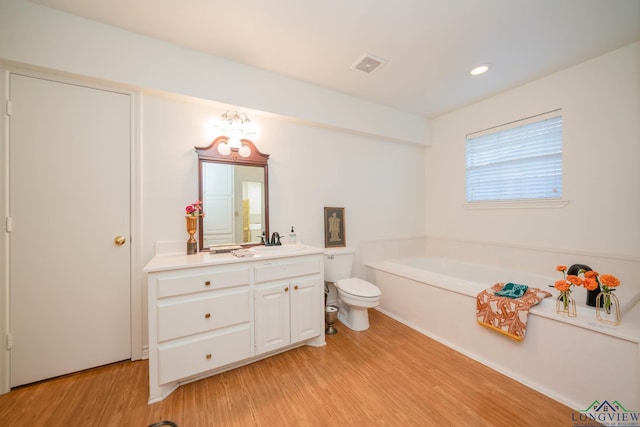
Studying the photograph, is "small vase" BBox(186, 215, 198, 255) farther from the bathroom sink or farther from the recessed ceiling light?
the recessed ceiling light

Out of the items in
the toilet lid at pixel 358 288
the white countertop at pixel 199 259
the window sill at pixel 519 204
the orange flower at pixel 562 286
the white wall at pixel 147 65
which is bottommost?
the toilet lid at pixel 358 288

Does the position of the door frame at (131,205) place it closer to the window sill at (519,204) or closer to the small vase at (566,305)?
the small vase at (566,305)

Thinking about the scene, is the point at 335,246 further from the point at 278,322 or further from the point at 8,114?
the point at 8,114

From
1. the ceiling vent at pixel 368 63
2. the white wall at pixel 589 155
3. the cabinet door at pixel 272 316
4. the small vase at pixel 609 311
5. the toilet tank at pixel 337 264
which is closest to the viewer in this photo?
the small vase at pixel 609 311

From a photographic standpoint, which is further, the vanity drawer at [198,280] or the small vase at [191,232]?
the small vase at [191,232]

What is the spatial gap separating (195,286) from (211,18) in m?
1.88

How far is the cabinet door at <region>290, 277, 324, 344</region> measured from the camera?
6.53 ft

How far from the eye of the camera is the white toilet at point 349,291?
229 centimetres

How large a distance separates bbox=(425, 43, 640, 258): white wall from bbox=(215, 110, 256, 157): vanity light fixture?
2.85 m

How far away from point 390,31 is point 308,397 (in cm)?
267

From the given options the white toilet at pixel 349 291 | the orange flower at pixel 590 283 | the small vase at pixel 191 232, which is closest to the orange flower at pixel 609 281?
the orange flower at pixel 590 283

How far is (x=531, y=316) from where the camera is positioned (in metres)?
1.68

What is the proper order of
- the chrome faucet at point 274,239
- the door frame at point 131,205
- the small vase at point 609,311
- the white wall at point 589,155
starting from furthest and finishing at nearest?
1. the chrome faucet at point 274,239
2. the white wall at point 589,155
3. the door frame at point 131,205
4. the small vase at point 609,311

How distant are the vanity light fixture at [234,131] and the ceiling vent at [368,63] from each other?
1.16 meters
